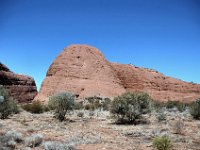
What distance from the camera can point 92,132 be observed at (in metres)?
17.3

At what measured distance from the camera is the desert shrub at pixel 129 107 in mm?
22844

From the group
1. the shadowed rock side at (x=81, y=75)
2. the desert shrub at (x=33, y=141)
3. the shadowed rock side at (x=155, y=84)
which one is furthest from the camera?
the shadowed rock side at (x=155, y=84)

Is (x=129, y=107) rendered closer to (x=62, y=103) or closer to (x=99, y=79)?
(x=62, y=103)

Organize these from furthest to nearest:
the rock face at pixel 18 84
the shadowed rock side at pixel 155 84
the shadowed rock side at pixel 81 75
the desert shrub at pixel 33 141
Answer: the shadowed rock side at pixel 155 84, the shadowed rock side at pixel 81 75, the rock face at pixel 18 84, the desert shrub at pixel 33 141

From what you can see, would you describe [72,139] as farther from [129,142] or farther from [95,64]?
[95,64]

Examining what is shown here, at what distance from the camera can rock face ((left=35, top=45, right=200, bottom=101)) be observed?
53719 mm

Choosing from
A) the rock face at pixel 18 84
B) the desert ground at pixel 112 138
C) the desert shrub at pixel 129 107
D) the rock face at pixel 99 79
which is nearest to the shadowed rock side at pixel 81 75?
the rock face at pixel 99 79

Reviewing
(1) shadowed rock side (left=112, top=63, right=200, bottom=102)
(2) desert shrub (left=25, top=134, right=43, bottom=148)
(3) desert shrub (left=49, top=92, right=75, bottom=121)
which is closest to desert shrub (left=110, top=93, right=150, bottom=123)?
(3) desert shrub (left=49, top=92, right=75, bottom=121)

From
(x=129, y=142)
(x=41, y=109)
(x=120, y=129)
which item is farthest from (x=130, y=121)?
(x=41, y=109)

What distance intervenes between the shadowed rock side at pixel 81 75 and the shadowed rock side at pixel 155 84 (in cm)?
285

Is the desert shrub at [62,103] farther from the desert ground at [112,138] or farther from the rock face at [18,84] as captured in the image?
the rock face at [18,84]

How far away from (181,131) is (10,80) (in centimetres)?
3585

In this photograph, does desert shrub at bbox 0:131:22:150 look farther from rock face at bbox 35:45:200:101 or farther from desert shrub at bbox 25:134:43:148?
rock face at bbox 35:45:200:101

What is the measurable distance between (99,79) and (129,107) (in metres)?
33.2
